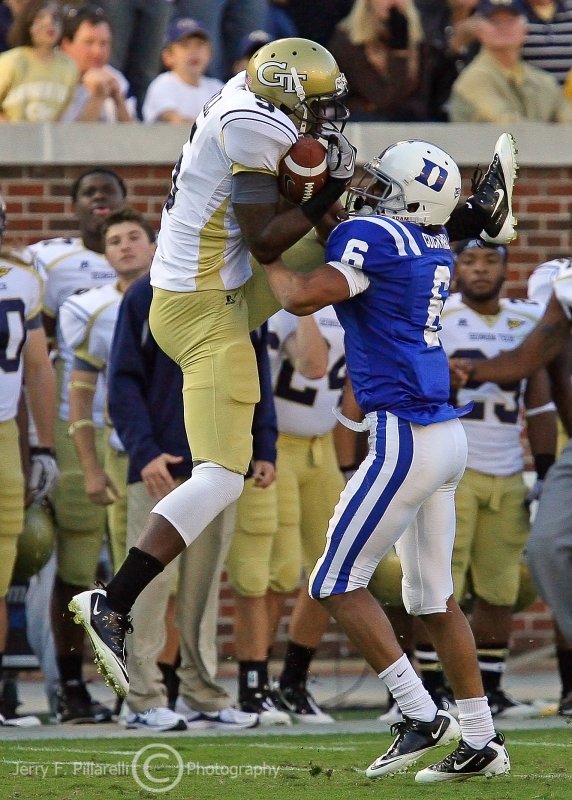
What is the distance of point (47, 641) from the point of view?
755cm

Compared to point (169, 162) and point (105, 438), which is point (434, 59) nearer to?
point (169, 162)

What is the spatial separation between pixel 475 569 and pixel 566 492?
915 millimetres

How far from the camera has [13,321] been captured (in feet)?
23.1

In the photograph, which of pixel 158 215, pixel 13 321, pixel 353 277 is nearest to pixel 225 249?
pixel 353 277

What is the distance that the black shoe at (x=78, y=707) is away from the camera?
7172 mm

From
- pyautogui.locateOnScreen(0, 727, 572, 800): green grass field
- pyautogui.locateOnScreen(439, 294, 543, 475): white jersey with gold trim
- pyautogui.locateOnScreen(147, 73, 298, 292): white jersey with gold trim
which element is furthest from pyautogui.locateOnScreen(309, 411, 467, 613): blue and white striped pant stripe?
pyautogui.locateOnScreen(439, 294, 543, 475): white jersey with gold trim

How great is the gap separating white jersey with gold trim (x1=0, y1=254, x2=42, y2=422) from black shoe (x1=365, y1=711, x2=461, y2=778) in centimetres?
254

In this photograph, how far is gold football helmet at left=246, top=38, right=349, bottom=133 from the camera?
5.23 meters

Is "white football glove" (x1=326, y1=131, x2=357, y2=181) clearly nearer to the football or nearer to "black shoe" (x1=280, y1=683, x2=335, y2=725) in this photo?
the football

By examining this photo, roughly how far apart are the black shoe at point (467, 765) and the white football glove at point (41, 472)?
265 centimetres

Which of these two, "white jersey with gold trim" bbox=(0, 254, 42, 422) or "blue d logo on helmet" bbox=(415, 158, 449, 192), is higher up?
"blue d logo on helmet" bbox=(415, 158, 449, 192)

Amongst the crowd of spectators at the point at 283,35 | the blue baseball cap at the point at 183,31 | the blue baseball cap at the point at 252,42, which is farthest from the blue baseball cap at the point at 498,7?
the blue baseball cap at the point at 183,31

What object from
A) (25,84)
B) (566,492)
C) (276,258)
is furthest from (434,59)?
(276,258)

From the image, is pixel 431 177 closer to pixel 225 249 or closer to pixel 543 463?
pixel 225 249
